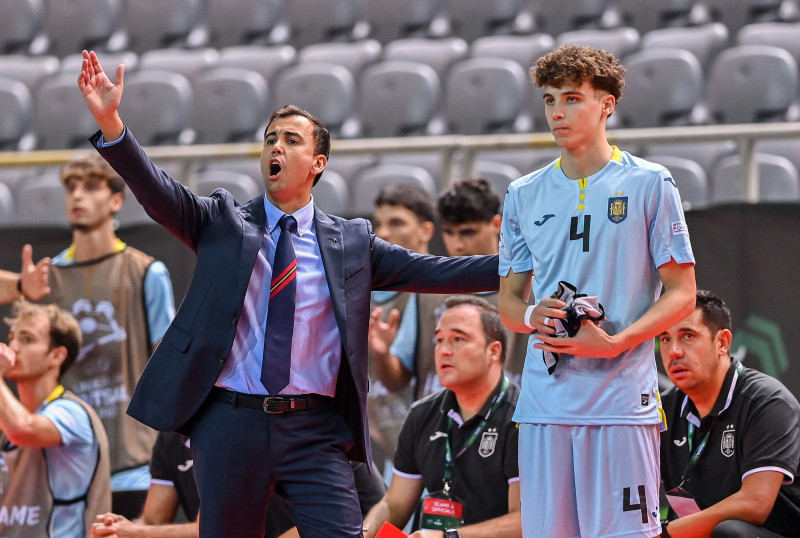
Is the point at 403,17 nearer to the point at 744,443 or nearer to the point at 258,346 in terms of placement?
the point at 744,443

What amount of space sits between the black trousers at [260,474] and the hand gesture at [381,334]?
2061 millimetres

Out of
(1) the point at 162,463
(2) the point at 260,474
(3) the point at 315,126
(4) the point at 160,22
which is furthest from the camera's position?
(4) the point at 160,22

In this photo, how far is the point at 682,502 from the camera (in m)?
4.76

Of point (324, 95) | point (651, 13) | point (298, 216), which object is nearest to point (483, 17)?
point (651, 13)

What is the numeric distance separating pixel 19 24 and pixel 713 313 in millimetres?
8696

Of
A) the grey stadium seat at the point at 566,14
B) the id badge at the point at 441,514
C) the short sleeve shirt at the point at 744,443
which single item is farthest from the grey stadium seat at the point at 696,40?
the id badge at the point at 441,514

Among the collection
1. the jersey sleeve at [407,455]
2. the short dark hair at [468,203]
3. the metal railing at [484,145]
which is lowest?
the jersey sleeve at [407,455]

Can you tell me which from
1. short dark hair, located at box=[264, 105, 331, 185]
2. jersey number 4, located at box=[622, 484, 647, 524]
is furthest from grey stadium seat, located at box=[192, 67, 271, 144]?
jersey number 4, located at box=[622, 484, 647, 524]

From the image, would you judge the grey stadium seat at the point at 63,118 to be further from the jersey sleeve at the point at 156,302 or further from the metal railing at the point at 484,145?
the jersey sleeve at the point at 156,302

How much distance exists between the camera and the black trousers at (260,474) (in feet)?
12.2

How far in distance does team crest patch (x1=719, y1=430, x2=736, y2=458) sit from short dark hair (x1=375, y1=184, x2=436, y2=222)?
7.36ft

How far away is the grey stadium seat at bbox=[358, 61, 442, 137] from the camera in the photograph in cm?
907

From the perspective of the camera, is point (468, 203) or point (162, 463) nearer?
point (162, 463)

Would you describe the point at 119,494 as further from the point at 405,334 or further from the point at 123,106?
the point at 123,106
